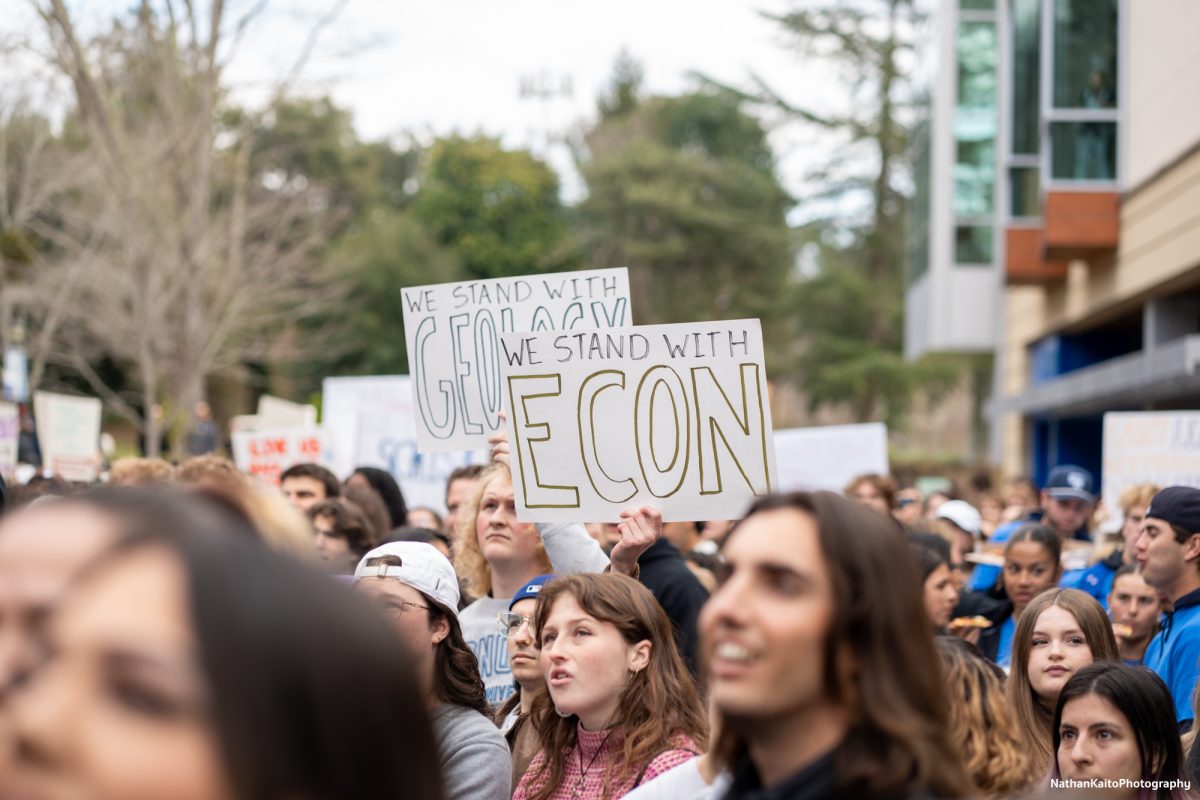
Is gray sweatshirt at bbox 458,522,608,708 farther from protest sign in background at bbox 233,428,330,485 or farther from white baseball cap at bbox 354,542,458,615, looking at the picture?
protest sign in background at bbox 233,428,330,485

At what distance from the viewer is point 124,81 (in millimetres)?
18750

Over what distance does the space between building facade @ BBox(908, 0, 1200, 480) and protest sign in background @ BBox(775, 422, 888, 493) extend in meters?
3.77

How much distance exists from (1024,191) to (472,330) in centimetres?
2024

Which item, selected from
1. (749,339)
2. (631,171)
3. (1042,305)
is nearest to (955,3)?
(1042,305)

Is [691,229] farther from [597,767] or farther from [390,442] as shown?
[597,767]

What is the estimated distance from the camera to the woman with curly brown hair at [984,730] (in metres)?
2.73

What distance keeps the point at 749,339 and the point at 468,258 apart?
45301mm

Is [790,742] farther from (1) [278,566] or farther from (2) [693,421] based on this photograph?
(2) [693,421]

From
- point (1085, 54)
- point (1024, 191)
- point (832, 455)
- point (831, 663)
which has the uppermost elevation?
point (1085, 54)

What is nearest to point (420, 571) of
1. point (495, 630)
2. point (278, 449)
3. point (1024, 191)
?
point (495, 630)

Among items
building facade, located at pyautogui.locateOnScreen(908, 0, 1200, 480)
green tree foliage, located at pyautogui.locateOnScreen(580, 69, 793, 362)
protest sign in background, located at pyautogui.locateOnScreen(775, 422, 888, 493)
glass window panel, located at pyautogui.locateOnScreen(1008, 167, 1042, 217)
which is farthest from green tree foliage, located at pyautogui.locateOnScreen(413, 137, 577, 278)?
protest sign in background, located at pyautogui.locateOnScreen(775, 422, 888, 493)

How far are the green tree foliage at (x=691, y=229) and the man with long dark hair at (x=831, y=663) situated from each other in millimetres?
48064

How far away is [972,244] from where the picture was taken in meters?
30.3

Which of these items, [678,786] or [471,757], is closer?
[678,786]
